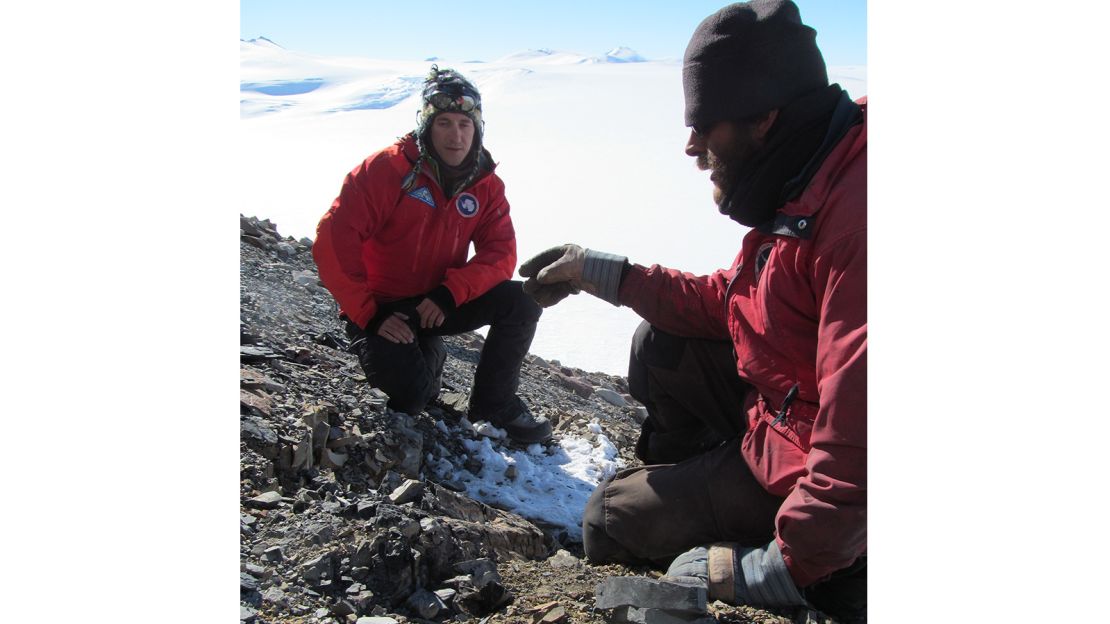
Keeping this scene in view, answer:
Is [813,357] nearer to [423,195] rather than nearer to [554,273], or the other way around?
[554,273]

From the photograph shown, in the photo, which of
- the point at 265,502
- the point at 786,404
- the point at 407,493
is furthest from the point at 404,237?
the point at 786,404

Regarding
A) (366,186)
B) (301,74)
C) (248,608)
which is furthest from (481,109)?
(301,74)

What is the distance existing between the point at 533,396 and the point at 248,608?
2.63 meters

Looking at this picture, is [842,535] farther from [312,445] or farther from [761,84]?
[312,445]

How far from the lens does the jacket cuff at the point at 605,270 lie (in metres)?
2.68

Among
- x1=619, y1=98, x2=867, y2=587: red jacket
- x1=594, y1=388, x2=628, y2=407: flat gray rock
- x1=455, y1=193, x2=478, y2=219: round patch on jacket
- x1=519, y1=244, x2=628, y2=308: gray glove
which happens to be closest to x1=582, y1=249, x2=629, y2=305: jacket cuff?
x1=519, y1=244, x2=628, y2=308: gray glove

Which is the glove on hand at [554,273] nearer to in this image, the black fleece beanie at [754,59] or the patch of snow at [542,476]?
the patch of snow at [542,476]

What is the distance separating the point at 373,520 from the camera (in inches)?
83.8

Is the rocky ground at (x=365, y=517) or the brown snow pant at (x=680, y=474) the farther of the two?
the brown snow pant at (x=680, y=474)

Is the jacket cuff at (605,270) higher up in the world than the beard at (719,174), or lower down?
lower down

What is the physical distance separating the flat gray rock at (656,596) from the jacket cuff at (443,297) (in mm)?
1913

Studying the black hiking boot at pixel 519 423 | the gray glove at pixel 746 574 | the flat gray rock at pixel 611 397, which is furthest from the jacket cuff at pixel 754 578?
the flat gray rock at pixel 611 397

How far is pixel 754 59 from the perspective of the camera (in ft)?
6.52

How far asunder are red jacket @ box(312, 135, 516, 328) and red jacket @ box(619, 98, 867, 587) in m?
1.48
